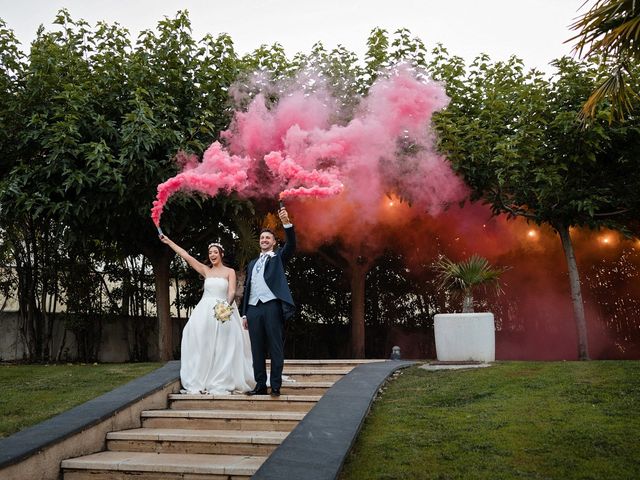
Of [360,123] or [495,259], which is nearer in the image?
[360,123]

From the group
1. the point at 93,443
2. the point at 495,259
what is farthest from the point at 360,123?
the point at 93,443

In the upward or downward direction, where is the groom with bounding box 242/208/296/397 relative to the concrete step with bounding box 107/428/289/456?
upward

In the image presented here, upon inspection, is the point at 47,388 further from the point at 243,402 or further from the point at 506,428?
the point at 506,428

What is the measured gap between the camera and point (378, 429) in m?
5.50

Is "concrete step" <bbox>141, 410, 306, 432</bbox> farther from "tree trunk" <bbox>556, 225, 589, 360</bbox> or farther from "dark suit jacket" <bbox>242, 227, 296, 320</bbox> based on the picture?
"tree trunk" <bbox>556, 225, 589, 360</bbox>

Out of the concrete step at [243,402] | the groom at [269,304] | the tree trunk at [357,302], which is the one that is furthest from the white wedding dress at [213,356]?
the tree trunk at [357,302]

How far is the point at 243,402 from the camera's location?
679 centimetres

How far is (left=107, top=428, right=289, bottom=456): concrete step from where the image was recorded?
557cm

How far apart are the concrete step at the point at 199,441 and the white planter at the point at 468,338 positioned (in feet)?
12.6

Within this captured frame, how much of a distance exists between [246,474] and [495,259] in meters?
10.7

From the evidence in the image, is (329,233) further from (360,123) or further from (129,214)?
(129,214)

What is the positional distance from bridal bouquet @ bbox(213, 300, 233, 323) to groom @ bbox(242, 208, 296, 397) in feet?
2.28

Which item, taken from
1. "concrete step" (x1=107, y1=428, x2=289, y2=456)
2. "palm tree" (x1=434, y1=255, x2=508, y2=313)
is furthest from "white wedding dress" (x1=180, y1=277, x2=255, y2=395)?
"palm tree" (x1=434, y1=255, x2=508, y2=313)

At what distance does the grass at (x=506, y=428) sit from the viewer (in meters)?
4.41
